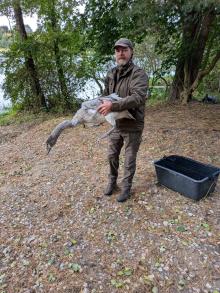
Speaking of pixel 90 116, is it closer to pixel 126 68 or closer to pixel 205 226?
pixel 126 68

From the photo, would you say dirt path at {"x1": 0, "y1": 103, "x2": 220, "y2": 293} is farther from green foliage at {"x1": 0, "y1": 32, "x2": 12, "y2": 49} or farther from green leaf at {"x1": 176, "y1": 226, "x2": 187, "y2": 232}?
green foliage at {"x1": 0, "y1": 32, "x2": 12, "y2": 49}

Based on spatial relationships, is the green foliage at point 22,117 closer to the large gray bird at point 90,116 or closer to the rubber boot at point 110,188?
the rubber boot at point 110,188

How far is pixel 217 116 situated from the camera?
18.1ft

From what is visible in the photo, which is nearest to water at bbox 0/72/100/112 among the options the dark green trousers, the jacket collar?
the dark green trousers

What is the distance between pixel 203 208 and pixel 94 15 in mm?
4801

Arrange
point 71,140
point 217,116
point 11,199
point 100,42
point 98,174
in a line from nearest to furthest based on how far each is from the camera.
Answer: point 11,199 → point 98,174 → point 71,140 → point 217,116 → point 100,42

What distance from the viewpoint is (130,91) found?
7.59 feet

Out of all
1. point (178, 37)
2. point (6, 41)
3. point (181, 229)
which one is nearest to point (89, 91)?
point (6, 41)

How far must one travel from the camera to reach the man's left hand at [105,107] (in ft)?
6.97

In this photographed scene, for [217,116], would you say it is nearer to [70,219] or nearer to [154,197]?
[154,197]

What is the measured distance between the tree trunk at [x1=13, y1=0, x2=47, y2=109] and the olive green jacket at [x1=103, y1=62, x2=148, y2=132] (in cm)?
499

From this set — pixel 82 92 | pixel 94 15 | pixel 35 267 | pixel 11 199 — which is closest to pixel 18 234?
pixel 35 267

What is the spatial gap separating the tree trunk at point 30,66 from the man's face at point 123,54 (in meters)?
5.08

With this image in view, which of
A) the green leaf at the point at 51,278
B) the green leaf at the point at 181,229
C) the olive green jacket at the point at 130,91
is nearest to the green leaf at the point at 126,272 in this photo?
the green leaf at the point at 51,278
